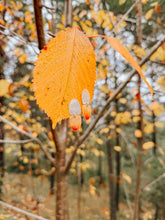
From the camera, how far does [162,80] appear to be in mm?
1209

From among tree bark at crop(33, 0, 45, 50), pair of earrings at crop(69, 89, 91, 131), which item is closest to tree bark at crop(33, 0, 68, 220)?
tree bark at crop(33, 0, 45, 50)

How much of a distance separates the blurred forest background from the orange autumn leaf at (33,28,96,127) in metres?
0.20

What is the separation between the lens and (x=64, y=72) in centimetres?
26

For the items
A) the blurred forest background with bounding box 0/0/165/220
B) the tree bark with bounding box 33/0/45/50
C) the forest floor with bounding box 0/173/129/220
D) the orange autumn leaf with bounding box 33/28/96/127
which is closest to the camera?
the orange autumn leaf with bounding box 33/28/96/127

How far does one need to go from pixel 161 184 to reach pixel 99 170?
4.16 metres

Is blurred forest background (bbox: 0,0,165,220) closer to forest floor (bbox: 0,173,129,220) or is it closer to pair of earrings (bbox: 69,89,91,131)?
forest floor (bbox: 0,173,129,220)

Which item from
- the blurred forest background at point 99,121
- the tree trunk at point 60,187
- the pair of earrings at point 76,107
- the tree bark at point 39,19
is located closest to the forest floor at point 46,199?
the blurred forest background at point 99,121

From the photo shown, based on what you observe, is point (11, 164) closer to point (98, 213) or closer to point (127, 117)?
point (98, 213)

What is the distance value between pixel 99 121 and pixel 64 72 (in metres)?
1.13

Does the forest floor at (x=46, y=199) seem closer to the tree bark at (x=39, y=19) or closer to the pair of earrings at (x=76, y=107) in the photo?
the tree bark at (x=39, y=19)

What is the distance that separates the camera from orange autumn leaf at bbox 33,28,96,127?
267 mm

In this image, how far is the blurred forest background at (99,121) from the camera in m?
1.06

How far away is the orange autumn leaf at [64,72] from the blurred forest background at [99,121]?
195 mm

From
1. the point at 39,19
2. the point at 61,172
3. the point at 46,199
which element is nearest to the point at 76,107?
the point at 39,19
